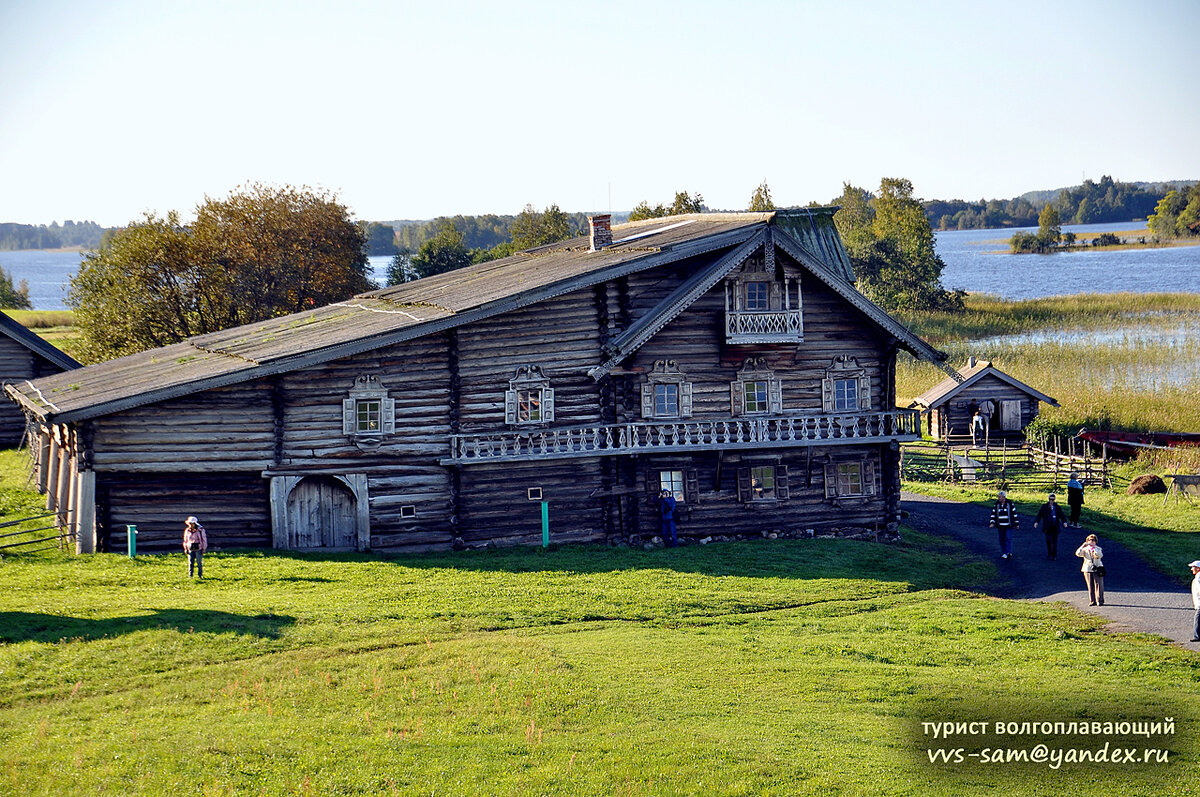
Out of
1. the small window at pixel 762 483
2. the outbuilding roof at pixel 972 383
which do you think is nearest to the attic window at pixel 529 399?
the small window at pixel 762 483

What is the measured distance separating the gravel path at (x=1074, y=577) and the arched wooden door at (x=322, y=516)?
17.9 meters

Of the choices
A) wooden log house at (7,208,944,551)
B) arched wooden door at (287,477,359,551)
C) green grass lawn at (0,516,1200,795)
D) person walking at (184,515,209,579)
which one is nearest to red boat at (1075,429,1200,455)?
wooden log house at (7,208,944,551)

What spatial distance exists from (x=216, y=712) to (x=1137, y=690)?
1636 centimetres

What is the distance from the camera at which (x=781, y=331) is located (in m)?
36.4

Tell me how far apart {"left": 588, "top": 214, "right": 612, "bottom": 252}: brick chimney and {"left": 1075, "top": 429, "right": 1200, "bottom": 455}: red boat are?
83.1 ft

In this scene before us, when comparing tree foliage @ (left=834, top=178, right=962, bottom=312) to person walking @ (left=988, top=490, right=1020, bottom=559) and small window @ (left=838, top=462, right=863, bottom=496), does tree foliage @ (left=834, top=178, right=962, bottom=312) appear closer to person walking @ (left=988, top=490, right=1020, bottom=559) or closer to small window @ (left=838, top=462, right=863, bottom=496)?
small window @ (left=838, top=462, right=863, bottom=496)

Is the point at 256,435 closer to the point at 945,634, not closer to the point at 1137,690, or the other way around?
the point at 945,634

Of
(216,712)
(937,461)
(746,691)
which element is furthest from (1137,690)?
(937,461)

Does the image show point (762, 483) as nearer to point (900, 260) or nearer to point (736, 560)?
point (736, 560)

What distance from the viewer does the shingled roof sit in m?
32.3

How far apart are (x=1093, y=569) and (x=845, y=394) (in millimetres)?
11198

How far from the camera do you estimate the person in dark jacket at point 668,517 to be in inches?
1416

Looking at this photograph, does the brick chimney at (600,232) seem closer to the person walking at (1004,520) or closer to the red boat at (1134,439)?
the person walking at (1004,520)

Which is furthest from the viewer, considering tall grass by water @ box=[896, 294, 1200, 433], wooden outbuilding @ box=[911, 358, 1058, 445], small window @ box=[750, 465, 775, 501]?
tall grass by water @ box=[896, 294, 1200, 433]
